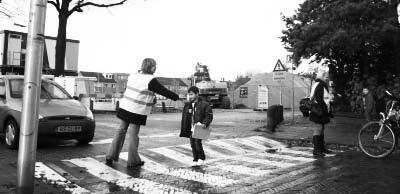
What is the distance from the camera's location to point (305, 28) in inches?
868

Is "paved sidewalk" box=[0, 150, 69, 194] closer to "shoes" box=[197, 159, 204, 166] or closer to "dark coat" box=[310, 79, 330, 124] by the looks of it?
"shoes" box=[197, 159, 204, 166]

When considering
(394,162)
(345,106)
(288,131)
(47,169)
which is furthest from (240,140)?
(345,106)

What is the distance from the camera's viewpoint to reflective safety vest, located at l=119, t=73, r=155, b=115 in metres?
7.37

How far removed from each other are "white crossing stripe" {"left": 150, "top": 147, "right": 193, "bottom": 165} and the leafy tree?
1340 centimetres

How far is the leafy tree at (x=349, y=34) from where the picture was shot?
20328 mm

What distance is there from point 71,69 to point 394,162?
27.2m

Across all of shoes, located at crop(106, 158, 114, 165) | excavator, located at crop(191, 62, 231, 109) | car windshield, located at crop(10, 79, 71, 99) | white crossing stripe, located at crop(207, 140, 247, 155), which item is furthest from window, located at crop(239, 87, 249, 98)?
shoes, located at crop(106, 158, 114, 165)

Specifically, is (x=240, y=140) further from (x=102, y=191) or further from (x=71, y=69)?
(x=71, y=69)

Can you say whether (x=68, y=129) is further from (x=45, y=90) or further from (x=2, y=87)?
(x=2, y=87)

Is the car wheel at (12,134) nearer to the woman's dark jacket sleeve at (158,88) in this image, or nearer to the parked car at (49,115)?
the parked car at (49,115)

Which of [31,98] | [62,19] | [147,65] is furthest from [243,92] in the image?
[31,98]

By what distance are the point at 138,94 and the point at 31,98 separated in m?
2.62

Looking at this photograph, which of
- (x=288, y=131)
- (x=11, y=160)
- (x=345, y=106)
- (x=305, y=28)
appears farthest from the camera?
(x=345, y=106)

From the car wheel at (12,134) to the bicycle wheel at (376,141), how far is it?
23.1ft
